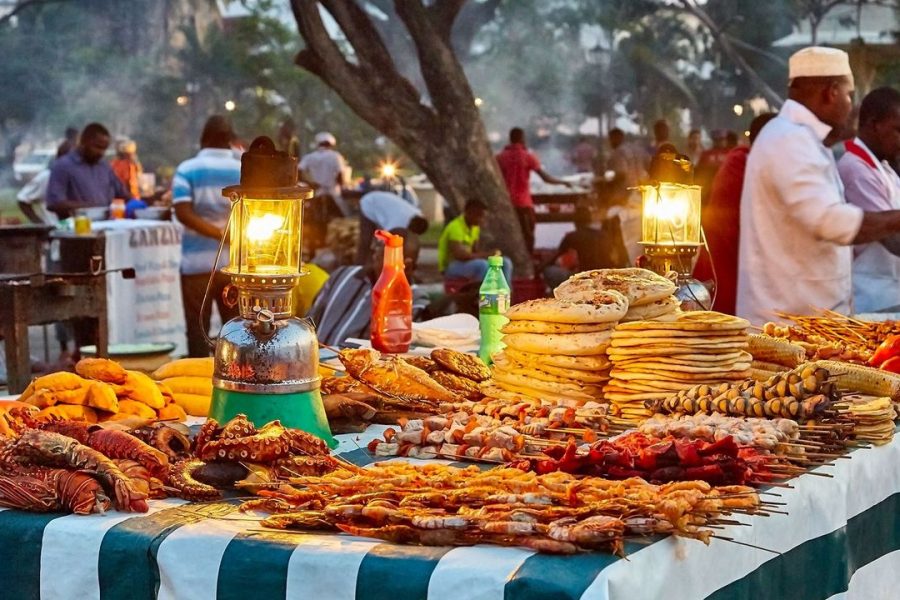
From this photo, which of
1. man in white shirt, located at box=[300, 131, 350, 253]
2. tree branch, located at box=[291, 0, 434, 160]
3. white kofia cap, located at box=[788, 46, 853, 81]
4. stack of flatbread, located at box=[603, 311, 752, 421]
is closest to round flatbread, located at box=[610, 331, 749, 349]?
stack of flatbread, located at box=[603, 311, 752, 421]

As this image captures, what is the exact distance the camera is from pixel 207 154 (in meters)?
8.40

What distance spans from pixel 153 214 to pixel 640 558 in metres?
10.9

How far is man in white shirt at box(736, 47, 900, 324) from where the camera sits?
518cm

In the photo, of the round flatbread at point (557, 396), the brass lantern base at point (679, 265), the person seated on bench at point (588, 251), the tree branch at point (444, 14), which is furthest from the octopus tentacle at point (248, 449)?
the tree branch at point (444, 14)

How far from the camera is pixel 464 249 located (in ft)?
38.5

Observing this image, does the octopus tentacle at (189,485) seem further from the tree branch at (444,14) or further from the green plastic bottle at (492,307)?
the tree branch at (444,14)

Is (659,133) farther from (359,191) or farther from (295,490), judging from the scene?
(295,490)

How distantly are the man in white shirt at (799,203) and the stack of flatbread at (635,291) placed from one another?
171cm

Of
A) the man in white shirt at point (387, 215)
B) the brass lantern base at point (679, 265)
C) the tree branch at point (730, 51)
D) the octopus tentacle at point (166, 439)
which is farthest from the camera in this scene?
the tree branch at point (730, 51)

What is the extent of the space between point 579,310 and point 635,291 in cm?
23

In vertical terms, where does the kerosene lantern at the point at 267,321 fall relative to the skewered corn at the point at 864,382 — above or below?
above

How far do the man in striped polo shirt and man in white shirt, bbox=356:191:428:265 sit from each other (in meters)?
2.53

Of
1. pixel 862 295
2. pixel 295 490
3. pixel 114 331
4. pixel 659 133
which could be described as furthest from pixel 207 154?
pixel 659 133

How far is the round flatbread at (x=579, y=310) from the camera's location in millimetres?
3373
